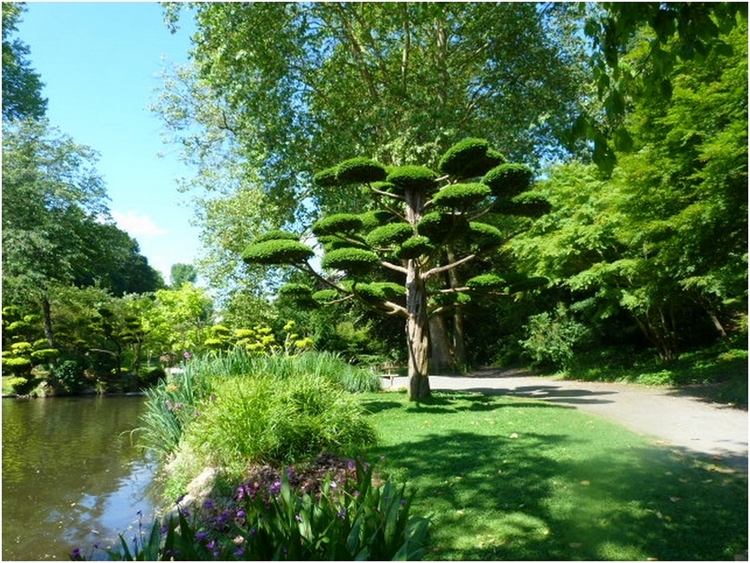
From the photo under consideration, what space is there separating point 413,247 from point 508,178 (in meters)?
1.91

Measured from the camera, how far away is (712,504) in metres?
3.85

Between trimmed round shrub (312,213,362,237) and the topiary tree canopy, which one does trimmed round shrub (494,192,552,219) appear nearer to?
the topiary tree canopy

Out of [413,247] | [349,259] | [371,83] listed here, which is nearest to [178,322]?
[371,83]

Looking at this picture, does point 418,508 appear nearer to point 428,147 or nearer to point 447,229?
point 447,229

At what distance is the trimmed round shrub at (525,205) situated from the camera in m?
9.70

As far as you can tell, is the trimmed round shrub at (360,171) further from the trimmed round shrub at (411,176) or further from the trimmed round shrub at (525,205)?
the trimmed round shrub at (525,205)

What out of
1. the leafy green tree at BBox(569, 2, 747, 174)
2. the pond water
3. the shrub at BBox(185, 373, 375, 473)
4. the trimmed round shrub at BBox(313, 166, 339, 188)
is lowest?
the pond water

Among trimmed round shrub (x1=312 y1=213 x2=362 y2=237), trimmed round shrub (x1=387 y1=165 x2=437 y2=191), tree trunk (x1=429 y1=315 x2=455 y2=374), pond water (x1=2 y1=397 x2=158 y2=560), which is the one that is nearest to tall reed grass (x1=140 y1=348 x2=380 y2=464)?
pond water (x1=2 y1=397 x2=158 y2=560)

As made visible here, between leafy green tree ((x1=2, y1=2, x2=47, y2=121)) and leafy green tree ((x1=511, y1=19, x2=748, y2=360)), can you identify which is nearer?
leafy green tree ((x1=511, y1=19, x2=748, y2=360))

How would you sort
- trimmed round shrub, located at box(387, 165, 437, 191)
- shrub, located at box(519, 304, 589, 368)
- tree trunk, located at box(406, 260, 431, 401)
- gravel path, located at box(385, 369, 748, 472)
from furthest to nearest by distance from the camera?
shrub, located at box(519, 304, 589, 368) < tree trunk, located at box(406, 260, 431, 401) < trimmed round shrub, located at box(387, 165, 437, 191) < gravel path, located at box(385, 369, 748, 472)

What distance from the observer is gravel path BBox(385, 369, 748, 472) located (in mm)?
5793

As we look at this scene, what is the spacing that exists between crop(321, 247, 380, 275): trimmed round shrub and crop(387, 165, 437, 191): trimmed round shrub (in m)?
1.43

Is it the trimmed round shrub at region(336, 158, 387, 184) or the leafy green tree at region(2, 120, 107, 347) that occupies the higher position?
the leafy green tree at region(2, 120, 107, 347)

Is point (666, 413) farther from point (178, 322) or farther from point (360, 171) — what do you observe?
point (178, 322)
